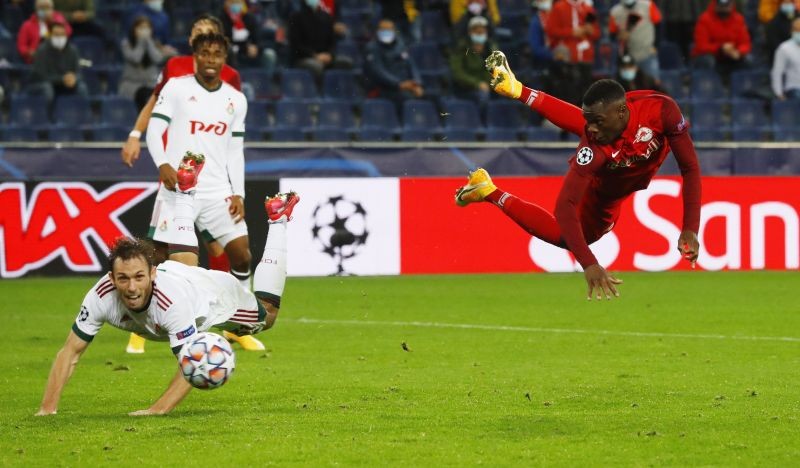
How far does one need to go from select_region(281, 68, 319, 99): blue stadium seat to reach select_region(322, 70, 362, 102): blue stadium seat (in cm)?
23

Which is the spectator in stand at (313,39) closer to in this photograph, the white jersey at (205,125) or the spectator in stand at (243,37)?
the spectator in stand at (243,37)

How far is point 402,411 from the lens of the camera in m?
8.07

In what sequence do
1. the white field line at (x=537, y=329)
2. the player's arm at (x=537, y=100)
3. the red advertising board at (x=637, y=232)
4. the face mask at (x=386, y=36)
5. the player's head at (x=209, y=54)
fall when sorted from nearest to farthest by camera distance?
1. the player's arm at (x=537, y=100)
2. the player's head at (x=209, y=54)
3. the white field line at (x=537, y=329)
4. the red advertising board at (x=637, y=232)
5. the face mask at (x=386, y=36)

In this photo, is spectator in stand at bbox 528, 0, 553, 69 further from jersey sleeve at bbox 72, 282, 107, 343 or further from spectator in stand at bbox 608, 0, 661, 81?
jersey sleeve at bbox 72, 282, 107, 343

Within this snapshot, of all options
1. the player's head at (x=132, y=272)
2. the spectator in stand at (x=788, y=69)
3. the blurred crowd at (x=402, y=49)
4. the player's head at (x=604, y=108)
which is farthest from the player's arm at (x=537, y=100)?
the spectator in stand at (x=788, y=69)

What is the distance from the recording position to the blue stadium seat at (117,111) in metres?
18.5

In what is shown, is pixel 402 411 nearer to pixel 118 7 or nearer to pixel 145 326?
pixel 145 326

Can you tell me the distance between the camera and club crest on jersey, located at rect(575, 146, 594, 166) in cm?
793

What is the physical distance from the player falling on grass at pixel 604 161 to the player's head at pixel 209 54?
223 centimetres

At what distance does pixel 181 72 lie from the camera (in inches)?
431

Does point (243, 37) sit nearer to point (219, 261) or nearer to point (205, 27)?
point (219, 261)

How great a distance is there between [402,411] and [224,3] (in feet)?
43.4

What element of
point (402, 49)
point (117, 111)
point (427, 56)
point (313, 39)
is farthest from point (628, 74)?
point (117, 111)

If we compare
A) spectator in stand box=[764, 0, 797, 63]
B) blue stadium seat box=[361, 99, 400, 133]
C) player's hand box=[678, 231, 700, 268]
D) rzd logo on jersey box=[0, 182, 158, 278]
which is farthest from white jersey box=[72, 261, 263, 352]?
spectator in stand box=[764, 0, 797, 63]
